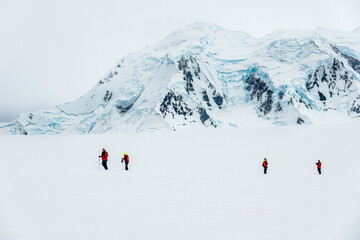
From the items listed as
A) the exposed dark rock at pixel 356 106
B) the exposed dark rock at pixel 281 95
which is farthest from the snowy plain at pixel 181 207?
the exposed dark rock at pixel 356 106

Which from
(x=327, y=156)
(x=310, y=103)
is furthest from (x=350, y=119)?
(x=327, y=156)

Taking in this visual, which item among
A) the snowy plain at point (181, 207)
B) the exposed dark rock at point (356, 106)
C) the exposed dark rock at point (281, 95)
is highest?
the exposed dark rock at point (281, 95)

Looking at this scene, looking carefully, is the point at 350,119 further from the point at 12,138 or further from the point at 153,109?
the point at 12,138

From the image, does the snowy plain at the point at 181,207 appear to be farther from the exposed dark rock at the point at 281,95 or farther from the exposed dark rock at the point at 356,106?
the exposed dark rock at the point at 356,106

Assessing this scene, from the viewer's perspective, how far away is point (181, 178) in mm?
15781

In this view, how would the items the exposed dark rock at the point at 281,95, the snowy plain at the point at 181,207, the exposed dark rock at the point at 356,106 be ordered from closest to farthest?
the snowy plain at the point at 181,207 < the exposed dark rock at the point at 281,95 < the exposed dark rock at the point at 356,106

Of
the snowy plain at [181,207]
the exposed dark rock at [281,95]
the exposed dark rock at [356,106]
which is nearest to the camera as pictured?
the snowy plain at [181,207]

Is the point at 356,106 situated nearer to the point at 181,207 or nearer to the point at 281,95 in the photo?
the point at 281,95

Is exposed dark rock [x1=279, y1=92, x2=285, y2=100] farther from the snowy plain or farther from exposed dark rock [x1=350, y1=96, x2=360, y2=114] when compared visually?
the snowy plain

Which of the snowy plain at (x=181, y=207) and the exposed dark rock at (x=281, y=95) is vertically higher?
the exposed dark rock at (x=281, y=95)

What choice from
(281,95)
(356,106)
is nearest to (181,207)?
(281,95)

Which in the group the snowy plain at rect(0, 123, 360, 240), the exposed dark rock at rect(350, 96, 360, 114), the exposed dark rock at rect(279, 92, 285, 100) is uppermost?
the exposed dark rock at rect(279, 92, 285, 100)

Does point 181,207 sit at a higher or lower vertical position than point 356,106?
higher

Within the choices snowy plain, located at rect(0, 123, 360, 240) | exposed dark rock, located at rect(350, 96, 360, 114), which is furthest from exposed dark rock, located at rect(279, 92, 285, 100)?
snowy plain, located at rect(0, 123, 360, 240)
